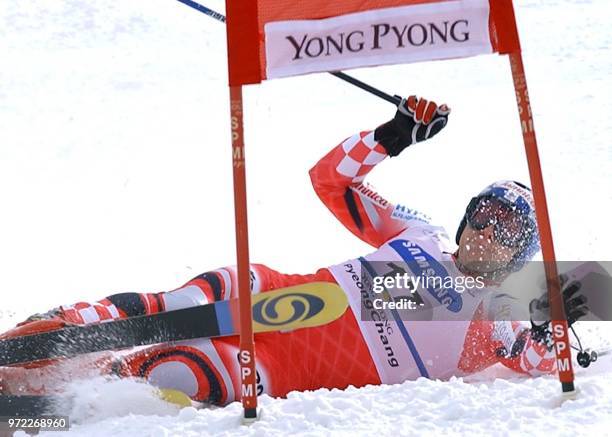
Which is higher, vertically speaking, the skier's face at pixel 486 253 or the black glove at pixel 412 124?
the black glove at pixel 412 124

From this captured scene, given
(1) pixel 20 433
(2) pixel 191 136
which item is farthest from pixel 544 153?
(1) pixel 20 433

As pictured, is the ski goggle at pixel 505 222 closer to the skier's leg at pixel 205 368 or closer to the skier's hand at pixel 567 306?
the skier's hand at pixel 567 306

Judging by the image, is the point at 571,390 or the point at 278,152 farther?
the point at 278,152

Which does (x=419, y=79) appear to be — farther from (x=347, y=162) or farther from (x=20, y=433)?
(x=20, y=433)

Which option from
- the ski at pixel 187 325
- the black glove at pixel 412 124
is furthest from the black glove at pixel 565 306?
the black glove at pixel 412 124

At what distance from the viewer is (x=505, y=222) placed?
471 centimetres

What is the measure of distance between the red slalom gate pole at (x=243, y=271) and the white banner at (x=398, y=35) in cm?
23

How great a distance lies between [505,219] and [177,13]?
678cm

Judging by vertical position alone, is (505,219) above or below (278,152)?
below

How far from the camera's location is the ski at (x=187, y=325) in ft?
13.9

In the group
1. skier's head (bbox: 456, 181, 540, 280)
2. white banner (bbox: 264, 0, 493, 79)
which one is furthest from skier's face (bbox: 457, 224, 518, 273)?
white banner (bbox: 264, 0, 493, 79)

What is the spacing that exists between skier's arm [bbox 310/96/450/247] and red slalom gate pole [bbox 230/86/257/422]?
1509mm

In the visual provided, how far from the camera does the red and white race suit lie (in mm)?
4418

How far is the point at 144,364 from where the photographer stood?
4.36m
